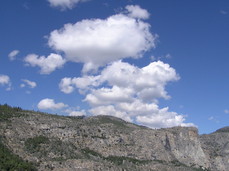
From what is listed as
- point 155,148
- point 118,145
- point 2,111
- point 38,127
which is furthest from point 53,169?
point 155,148

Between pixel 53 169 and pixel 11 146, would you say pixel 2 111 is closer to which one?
pixel 11 146

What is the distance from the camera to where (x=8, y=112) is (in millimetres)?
148125

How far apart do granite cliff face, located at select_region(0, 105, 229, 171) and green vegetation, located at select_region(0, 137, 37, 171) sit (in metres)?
4.30

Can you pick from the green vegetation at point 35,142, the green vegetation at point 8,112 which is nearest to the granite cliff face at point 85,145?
the green vegetation at point 35,142

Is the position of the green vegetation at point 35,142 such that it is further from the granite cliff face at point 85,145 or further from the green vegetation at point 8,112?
the green vegetation at point 8,112

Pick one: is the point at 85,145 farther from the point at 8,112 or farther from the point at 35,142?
the point at 8,112

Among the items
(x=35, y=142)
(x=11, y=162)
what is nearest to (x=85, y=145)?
(x=35, y=142)

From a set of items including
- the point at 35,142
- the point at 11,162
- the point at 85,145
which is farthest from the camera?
the point at 85,145

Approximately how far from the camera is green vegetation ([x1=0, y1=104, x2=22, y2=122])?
140750 millimetres

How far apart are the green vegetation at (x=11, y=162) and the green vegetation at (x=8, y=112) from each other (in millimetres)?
24226

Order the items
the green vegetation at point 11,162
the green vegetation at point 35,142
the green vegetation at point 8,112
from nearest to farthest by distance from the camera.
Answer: the green vegetation at point 11,162 < the green vegetation at point 35,142 < the green vegetation at point 8,112

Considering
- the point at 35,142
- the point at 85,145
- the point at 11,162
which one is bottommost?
the point at 11,162

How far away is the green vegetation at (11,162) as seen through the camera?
341 feet

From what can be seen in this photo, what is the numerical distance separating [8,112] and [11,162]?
145 ft
